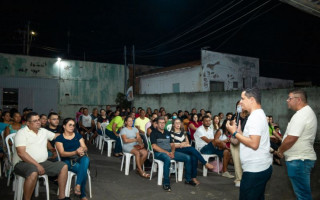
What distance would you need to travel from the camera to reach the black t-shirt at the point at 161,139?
5.65 meters

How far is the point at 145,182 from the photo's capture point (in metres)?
5.55

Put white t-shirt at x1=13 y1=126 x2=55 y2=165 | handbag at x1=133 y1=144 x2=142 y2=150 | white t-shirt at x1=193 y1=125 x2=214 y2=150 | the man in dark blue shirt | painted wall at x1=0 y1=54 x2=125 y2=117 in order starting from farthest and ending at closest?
1. painted wall at x1=0 y1=54 x2=125 y2=117
2. white t-shirt at x1=193 y1=125 x2=214 y2=150
3. handbag at x1=133 y1=144 x2=142 y2=150
4. the man in dark blue shirt
5. white t-shirt at x1=13 y1=126 x2=55 y2=165

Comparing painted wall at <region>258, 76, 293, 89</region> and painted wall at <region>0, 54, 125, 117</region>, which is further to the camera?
painted wall at <region>258, 76, 293, 89</region>

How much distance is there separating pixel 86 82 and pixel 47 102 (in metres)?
3.67

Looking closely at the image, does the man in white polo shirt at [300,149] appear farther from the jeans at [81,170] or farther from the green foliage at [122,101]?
the green foliage at [122,101]

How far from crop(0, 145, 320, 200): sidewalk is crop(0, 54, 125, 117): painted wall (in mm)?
16473

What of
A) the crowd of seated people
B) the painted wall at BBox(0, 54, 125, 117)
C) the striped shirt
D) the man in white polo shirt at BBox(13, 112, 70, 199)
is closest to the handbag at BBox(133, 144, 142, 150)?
the crowd of seated people

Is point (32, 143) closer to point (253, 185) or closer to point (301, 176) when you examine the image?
point (253, 185)

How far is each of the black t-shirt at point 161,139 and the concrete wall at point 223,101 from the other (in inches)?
268

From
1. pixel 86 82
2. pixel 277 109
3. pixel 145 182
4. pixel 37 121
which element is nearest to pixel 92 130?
pixel 145 182

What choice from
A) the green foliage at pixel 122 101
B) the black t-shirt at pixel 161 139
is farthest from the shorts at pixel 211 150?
the green foliage at pixel 122 101

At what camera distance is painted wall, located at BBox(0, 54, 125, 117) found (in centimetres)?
1977

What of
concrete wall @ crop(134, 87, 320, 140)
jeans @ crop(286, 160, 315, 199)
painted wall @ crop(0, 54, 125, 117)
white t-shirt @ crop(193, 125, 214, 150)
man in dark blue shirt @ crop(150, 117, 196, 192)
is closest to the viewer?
jeans @ crop(286, 160, 315, 199)

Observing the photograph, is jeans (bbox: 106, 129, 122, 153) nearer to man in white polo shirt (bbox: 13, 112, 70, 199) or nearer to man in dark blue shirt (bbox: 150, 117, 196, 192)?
man in dark blue shirt (bbox: 150, 117, 196, 192)
